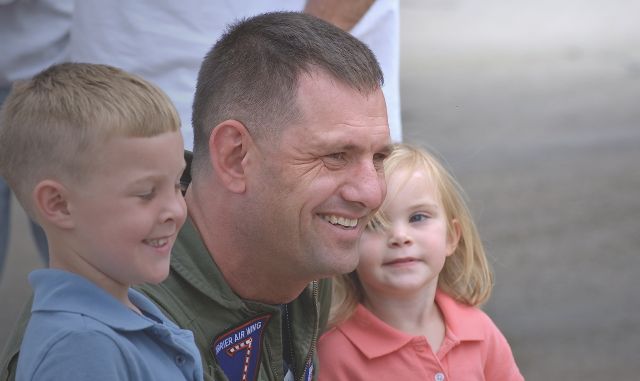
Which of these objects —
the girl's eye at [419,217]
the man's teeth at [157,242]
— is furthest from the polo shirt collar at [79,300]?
the girl's eye at [419,217]

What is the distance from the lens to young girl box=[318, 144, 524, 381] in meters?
2.90

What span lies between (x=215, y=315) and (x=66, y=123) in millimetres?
741

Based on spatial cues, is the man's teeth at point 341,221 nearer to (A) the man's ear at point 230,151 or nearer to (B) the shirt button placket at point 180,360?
(A) the man's ear at point 230,151

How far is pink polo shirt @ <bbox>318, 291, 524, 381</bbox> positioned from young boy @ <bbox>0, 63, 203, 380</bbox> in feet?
3.32

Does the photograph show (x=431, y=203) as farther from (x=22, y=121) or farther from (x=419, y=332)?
(x=22, y=121)

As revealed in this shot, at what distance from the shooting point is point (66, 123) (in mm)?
1825

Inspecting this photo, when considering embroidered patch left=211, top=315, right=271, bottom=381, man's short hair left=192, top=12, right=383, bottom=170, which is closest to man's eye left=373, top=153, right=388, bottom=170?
man's short hair left=192, top=12, right=383, bottom=170

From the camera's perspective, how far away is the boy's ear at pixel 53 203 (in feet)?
5.97

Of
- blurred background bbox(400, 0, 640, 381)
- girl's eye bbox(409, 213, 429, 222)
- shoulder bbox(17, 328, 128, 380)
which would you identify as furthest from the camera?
blurred background bbox(400, 0, 640, 381)

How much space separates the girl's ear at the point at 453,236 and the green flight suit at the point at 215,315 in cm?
58

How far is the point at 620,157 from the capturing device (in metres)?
7.12

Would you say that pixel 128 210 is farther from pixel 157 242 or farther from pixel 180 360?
pixel 180 360

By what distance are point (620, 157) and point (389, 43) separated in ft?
13.5

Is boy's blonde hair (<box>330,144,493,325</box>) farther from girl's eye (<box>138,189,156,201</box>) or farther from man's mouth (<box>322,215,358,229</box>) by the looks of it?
girl's eye (<box>138,189,156,201</box>)
